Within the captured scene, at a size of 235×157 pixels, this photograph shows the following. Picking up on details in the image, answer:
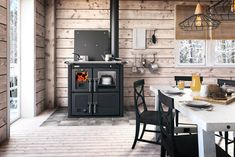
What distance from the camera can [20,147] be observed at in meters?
3.15

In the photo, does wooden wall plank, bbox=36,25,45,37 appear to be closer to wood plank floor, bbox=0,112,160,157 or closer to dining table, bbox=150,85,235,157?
wood plank floor, bbox=0,112,160,157

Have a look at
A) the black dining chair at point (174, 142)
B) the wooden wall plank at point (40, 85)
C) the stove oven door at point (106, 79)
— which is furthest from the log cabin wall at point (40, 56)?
the black dining chair at point (174, 142)

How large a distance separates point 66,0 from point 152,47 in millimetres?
2094

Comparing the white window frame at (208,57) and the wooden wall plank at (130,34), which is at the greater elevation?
the wooden wall plank at (130,34)

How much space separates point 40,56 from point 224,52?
154 inches

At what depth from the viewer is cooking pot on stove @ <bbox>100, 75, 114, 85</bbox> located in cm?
486

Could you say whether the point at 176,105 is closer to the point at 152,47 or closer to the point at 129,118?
the point at 129,118

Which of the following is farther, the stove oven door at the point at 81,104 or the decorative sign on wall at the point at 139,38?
the decorative sign on wall at the point at 139,38

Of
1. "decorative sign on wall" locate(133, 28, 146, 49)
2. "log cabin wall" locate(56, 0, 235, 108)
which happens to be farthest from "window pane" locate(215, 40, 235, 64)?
"decorative sign on wall" locate(133, 28, 146, 49)

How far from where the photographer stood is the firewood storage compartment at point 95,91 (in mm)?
4797

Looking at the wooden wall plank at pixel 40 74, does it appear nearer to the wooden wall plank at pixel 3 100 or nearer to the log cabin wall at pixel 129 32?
the log cabin wall at pixel 129 32

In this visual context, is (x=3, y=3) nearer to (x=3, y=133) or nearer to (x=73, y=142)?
(x=3, y=133)

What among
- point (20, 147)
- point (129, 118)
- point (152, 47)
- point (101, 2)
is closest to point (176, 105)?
point (20, 147)

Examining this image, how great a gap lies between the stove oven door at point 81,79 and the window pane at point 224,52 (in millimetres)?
2889
